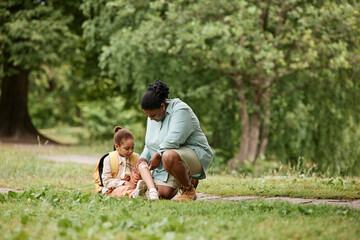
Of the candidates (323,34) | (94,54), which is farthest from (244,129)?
(94,54)

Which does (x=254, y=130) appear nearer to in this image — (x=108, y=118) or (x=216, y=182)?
(x=108, y=118)

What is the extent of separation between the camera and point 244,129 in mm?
15469

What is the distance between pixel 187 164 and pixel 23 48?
13.8 meters

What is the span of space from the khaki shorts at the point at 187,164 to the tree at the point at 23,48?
12.4m

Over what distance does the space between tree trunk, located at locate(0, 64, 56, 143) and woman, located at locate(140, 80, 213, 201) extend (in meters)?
14.9

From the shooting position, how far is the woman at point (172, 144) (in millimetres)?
5512

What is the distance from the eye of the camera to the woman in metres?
5.51

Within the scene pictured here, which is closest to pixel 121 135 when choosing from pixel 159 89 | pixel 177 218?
pixel 159 89

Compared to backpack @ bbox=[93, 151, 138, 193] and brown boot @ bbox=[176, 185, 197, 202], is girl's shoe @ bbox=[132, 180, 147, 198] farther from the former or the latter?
backpack @ bbox=[93, 151, 138, 193]

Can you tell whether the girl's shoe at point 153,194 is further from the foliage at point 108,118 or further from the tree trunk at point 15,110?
the tree trunk at point 15,110

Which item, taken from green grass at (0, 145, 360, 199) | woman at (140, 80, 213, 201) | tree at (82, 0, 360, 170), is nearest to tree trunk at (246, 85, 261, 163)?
tree at (82, 0, 360, 170)

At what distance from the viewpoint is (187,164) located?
221 inches

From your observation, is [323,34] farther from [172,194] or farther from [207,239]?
[207,239]

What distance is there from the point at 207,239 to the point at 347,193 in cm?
347
